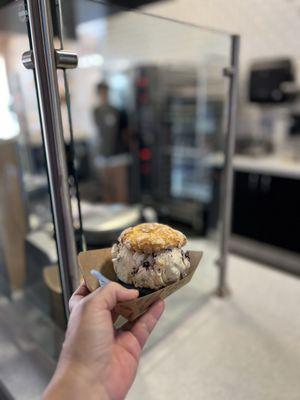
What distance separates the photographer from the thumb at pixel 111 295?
0.51 metres

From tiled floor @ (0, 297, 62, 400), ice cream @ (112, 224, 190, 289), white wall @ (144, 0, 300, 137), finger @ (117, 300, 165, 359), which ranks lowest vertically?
tiled floor @ (0, 297, 62, 400)

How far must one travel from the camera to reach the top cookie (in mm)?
542

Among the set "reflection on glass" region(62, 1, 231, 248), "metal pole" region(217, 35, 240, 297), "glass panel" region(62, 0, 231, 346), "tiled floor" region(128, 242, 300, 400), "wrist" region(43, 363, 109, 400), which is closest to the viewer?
"wrist" region(43, 363, 109, 400)

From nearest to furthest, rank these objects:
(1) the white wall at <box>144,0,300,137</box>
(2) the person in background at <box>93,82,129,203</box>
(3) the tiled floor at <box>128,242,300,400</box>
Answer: (3) the tiled floor at <box>128,242,300,400</box> < (1) the white wall at <box>144,0,300,137</box> < (2) the person in background at <box>93,82,129,203</box>

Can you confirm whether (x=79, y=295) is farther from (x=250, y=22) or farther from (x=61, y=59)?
(x=250, y=22)

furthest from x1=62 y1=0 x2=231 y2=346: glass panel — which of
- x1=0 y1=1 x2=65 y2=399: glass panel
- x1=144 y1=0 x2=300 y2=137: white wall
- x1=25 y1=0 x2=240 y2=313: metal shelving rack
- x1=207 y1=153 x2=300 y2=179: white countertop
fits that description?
x1=25 y1=0 x2=240 y2=313: metal shelving rack

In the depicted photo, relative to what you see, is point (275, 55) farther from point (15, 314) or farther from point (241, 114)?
point (15, 314)

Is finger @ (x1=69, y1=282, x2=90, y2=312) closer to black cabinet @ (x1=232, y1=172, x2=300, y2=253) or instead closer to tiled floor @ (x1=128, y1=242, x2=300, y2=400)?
tiled floor @ (x1=128, y1=242, x2=300, y2=400)

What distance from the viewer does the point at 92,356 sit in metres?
0.51

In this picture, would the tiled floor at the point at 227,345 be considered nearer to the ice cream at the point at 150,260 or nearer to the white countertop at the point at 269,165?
the ice cream at the point at 150,260

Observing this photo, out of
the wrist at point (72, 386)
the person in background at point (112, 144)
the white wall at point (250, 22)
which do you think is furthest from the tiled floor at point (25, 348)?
the person in background at point (112, 144)

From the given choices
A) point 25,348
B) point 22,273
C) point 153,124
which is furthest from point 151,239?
point 153,124

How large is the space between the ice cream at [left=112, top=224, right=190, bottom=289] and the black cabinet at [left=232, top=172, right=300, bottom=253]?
1.77 metres

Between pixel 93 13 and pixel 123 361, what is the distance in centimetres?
121
